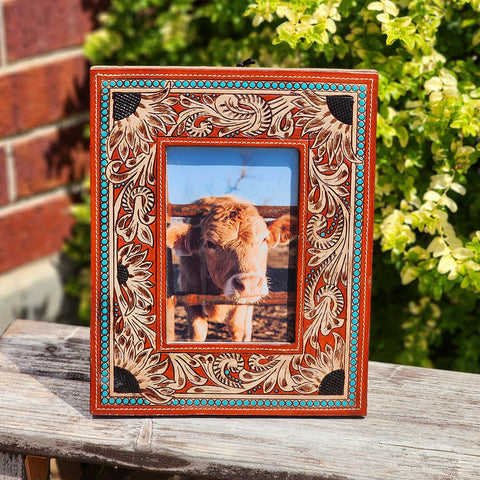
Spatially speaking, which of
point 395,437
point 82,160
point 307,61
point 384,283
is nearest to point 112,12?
point 82,160

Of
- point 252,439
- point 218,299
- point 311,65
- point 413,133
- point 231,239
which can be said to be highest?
point 311,65

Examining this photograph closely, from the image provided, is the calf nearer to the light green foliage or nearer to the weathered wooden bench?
the weathered wooden bench

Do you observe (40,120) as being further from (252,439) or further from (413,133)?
(252,439)

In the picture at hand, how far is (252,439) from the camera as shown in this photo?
117 centimetres

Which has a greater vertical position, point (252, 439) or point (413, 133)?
point (413, 133)

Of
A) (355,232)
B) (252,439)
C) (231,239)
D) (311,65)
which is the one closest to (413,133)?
(311,65)

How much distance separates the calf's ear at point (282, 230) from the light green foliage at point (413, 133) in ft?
0.92

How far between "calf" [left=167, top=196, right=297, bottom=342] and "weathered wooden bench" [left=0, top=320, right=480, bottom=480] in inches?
6.8

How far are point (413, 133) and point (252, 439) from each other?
0.70m

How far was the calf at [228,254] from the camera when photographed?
115cm

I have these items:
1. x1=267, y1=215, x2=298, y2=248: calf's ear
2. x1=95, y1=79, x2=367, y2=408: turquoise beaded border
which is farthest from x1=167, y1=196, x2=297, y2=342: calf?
x1=95, y1=79, x2=367, y2=408: turquoise beaded border

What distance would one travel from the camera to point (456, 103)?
4.32 feet

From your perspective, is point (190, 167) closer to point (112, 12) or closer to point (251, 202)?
point (251, 202)

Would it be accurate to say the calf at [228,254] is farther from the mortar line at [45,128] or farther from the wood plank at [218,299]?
the mortar line at [45,128]
